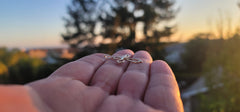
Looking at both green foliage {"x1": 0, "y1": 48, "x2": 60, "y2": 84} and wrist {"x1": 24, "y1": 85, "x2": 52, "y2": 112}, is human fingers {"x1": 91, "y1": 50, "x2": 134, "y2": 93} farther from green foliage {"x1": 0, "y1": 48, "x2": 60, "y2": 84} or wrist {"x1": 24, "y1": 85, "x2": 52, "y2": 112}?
green foliage {"x1": 0, "y1": 48, "x2": 60, "y2": 84}

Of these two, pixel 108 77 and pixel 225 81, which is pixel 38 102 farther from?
pixel 225 81

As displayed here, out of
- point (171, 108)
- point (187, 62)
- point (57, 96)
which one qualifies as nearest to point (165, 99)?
point (171, 108)

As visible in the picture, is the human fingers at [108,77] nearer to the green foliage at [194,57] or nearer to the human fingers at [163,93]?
the human fingers at [163,93]

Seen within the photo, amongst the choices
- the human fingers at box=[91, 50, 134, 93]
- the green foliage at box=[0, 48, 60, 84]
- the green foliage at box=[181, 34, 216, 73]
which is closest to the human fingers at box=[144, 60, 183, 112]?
the human fingers at box=[91, 50, 134, 93]

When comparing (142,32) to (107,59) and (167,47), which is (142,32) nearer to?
(167,47)

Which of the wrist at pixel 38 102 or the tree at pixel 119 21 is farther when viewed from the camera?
the tree at pixel 119 21

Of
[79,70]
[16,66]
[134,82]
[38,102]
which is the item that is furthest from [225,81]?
[16,66]

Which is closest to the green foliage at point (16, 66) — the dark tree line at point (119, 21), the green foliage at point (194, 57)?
the dark tree line at point (119, 21)
